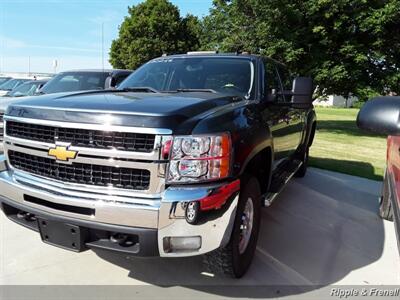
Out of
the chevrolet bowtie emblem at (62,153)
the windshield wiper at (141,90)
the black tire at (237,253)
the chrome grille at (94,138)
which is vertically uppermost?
the windshield wiper at (141,90)

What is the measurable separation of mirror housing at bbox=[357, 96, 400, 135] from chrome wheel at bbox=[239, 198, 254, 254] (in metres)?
1.47

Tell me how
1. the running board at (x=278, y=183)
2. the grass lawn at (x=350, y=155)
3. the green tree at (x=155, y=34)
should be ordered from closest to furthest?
→ the running board at (x=278, y=183)
the grass lawn at (x=350, y=155)
the green tree at (x=155, y=34)

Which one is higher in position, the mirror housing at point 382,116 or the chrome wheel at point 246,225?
the mirror housing at point 382,116

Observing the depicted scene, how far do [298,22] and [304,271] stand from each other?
42.2ft

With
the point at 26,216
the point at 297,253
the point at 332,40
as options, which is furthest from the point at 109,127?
the point at 332,40

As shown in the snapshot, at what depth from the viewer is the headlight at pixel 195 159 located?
2.81 m

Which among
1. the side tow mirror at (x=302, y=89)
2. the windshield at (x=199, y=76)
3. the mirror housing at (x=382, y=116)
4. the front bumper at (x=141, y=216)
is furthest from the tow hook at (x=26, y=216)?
the side tow mirror at (x=302, y=89)

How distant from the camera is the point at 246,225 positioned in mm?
3545

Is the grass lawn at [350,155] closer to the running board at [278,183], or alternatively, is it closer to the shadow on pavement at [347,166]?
the shadow on pavement at [347,166]

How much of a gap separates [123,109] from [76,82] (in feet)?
20.4

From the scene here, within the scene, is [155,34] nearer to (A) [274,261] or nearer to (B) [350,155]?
(B) [350,155]

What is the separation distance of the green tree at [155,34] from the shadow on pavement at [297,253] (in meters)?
24.4

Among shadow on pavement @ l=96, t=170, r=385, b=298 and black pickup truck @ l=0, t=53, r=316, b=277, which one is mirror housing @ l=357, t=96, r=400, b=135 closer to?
black pickup truck @ l=0, t=53, r=316, b=277

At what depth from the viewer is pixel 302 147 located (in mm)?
6953
